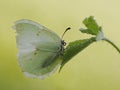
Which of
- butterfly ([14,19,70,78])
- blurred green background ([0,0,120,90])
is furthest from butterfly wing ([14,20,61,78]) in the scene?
blurred green background ([0,0,120,90])

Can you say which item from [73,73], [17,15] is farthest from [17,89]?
[17,15]

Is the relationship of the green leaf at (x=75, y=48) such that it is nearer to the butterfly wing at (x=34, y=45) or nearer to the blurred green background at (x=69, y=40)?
the butterfly wing at (x=34, y=45)

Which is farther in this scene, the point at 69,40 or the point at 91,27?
the point at 69,40

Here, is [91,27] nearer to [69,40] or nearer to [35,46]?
[35,46]

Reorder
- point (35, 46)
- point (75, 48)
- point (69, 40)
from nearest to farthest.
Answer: point (75, 48)
point (35, 46)
point (69, 40)

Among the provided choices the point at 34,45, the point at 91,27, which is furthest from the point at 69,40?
the point at 91,27

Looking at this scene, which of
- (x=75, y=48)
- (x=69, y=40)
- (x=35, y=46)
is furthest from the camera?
(x=69, y=40)

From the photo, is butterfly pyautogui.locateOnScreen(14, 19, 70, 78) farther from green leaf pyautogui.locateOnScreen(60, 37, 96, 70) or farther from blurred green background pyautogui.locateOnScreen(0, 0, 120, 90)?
blurred green background pyautogui.locateOnScreen(0, 0, 120, 90)

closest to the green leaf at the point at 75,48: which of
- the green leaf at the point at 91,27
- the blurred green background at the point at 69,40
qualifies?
the green leaf at the point at 91,27
